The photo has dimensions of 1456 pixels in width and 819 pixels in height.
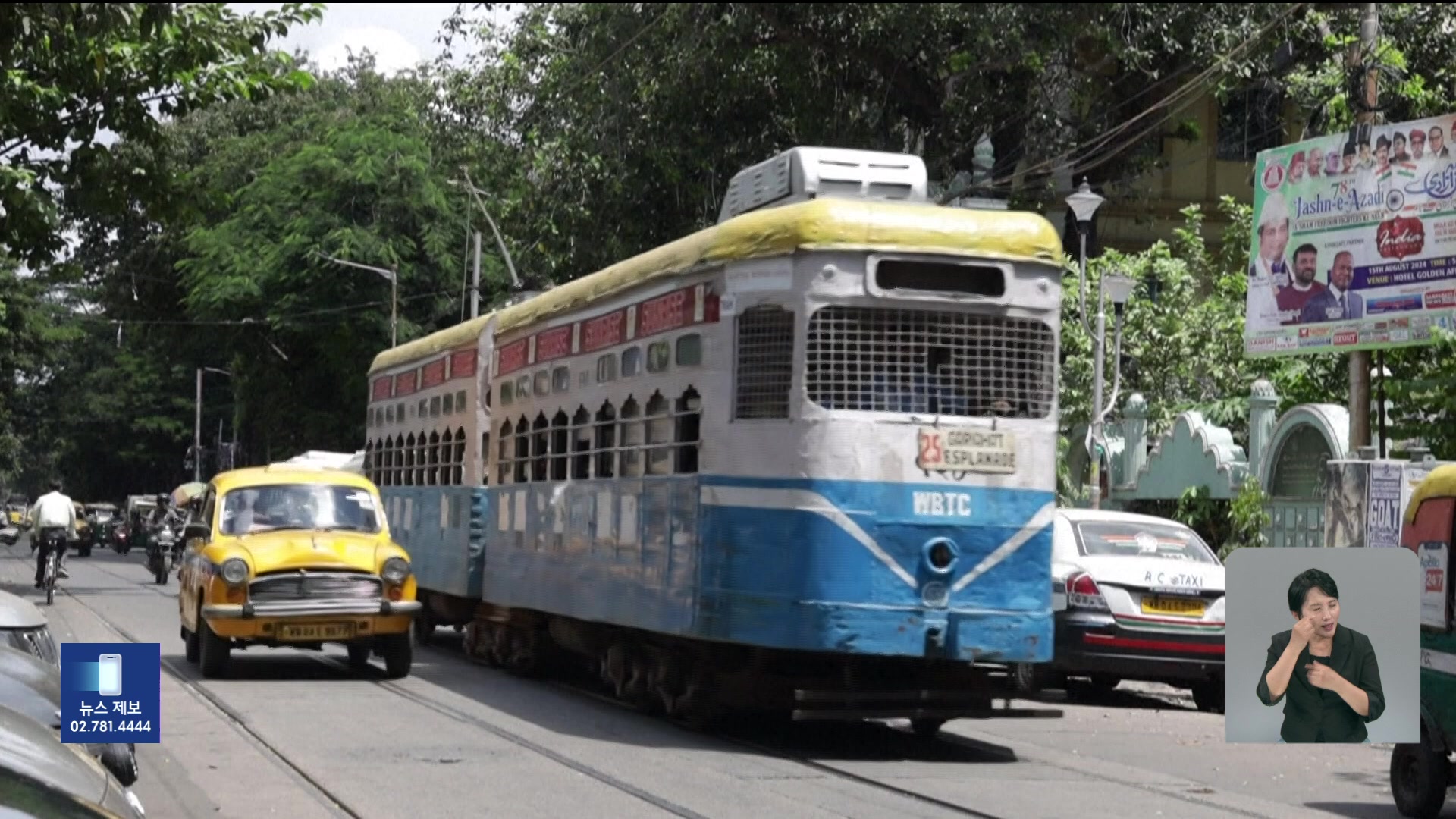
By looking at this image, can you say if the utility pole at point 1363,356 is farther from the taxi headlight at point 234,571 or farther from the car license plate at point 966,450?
the taxi headlight at point 234,571

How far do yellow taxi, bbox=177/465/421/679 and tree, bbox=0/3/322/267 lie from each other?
2767 millimetres

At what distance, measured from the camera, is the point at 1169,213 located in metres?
44.1

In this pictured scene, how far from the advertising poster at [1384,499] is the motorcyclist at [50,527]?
1821 cm

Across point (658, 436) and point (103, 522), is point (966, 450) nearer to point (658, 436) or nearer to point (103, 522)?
point (658, 436)

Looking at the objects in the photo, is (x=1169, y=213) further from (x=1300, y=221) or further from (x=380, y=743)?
(x=380, y=743)

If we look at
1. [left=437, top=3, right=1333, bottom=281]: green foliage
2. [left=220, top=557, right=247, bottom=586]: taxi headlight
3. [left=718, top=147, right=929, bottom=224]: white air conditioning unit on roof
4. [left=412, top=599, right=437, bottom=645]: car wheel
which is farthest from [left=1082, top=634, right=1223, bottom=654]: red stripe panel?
[left=437, top=3, right=1333, bottom=281]: green foliage

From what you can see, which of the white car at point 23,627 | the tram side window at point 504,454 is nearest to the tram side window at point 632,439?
the tram side window at point 504,454

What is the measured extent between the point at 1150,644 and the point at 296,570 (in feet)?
22.2

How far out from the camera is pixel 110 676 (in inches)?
222

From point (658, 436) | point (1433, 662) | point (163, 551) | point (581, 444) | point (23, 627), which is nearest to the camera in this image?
point (23, 627)

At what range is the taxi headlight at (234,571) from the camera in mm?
16797

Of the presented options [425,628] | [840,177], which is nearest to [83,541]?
[425,628]

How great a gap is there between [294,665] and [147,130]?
198 inches

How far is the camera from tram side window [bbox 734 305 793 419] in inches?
500
